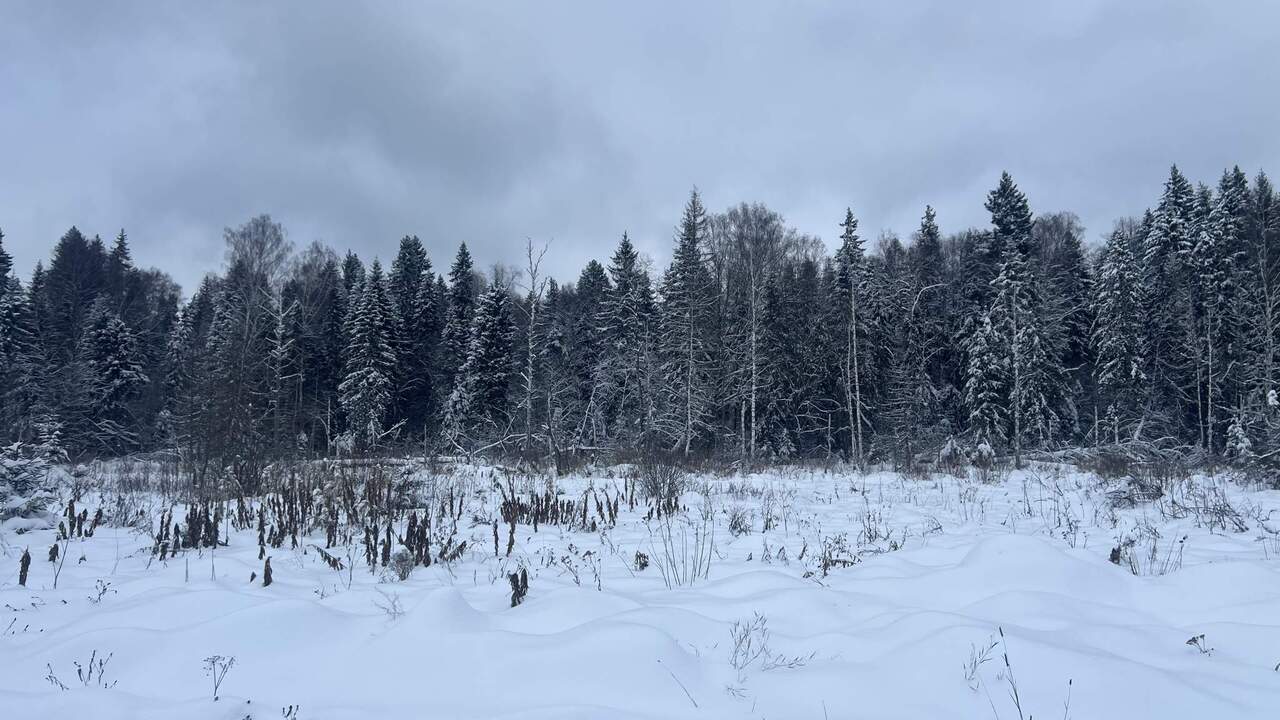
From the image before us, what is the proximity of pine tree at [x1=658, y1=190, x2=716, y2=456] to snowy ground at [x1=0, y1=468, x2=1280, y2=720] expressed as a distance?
17.8 m

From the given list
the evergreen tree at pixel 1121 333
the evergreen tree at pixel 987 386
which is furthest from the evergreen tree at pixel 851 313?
the evergreen tree at pixel 1121 333

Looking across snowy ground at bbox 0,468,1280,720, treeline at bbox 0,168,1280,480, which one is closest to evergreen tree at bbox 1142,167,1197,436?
treeline at bbox 0,168,1280,480

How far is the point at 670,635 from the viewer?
2.84 metres

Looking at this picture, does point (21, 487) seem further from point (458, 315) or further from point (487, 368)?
point (458, 315)

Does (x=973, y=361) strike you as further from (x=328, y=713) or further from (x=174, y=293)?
(x=174, y=293)

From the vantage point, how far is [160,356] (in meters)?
42.7

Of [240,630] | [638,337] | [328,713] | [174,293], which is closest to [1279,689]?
[328,713]

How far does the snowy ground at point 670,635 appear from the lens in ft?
7.50

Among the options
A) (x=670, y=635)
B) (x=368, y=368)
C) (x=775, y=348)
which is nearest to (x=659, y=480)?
(x=670, y=635)

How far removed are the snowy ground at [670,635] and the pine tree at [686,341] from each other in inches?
699

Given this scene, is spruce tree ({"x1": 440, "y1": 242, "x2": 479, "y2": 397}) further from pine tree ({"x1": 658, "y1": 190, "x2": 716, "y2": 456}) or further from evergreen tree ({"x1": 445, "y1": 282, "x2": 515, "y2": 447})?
pine tree ({"x1": 658, "y1": 190, "x2": 716, "y2": 456})

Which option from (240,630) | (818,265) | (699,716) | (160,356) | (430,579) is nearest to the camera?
(699,716)

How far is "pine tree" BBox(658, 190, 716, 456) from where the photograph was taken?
2316cm

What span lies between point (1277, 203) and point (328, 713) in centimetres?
3628
